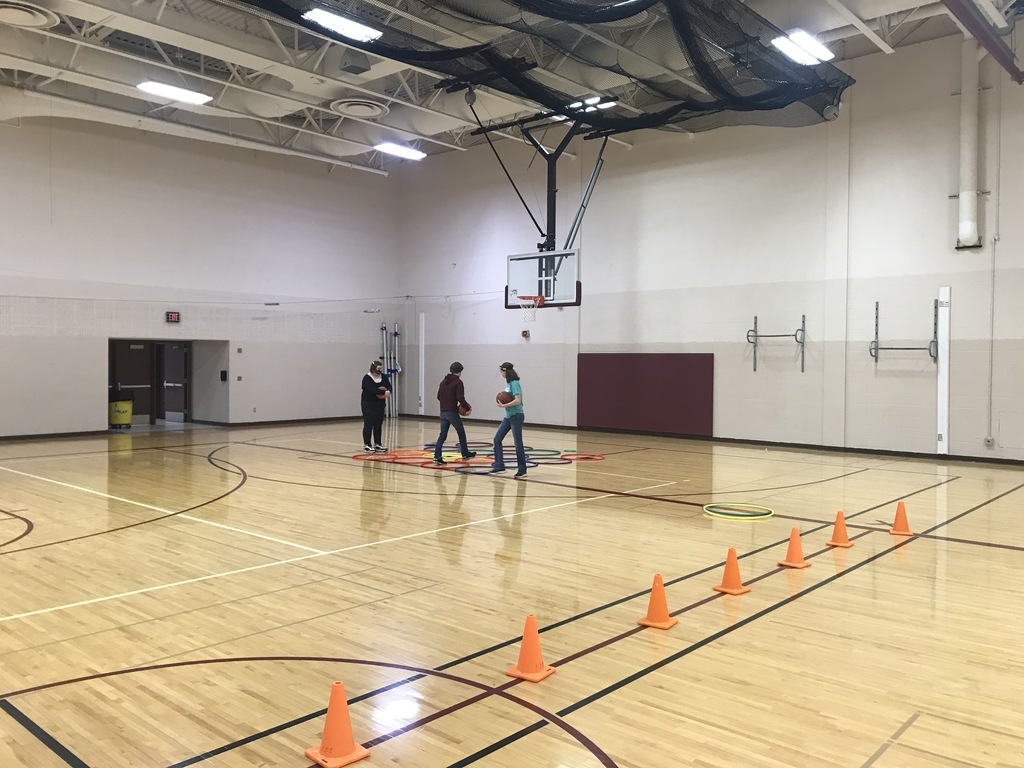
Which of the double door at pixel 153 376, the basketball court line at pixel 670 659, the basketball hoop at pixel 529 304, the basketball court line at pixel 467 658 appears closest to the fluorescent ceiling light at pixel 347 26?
the basketball court line at pixel 467 658

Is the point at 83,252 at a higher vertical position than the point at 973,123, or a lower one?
lower

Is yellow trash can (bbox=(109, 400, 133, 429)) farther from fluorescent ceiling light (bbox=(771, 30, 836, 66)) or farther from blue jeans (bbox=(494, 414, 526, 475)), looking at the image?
fluorescent ceiling light (bbox=(771, 30, 836, 66))

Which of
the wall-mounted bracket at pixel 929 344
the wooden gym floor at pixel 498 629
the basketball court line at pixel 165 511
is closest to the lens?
the wooden gym floor at pixel 498 629

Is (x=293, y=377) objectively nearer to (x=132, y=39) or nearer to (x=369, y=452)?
(x=369, y=452)

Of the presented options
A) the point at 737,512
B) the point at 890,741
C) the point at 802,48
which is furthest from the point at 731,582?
the point at 802,48

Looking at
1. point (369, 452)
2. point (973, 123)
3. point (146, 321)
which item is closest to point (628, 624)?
point (369, 452)

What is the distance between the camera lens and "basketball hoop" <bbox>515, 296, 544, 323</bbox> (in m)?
16.2

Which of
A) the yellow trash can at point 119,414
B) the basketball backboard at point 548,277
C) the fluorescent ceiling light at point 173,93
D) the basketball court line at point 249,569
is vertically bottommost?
the basketball court line at point 249,569

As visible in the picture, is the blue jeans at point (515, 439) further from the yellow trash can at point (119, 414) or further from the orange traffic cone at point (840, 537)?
the yellow trash can at point (119, 414)

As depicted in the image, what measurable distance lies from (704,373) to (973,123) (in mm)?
6445

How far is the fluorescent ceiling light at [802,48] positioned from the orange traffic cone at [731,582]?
7.38 metres

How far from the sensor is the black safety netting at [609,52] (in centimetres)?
844

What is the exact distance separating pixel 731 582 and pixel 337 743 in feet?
10.9

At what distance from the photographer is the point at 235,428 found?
18.7 meters
